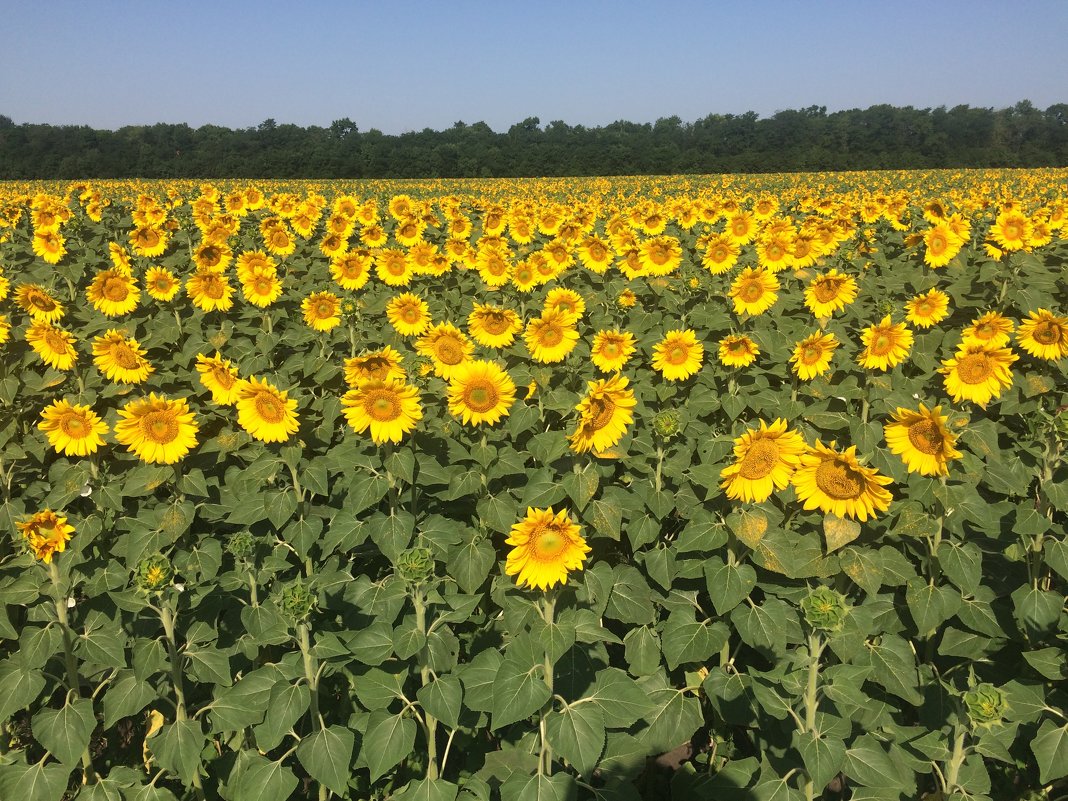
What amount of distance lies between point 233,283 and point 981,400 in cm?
754

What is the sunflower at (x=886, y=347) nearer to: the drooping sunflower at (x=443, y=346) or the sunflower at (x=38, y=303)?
the drooping sunflower at (x=443, y=346)

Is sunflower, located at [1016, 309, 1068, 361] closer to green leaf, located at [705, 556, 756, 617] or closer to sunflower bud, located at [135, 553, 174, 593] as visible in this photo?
green leaf, located at [705, 556, 756, 617]

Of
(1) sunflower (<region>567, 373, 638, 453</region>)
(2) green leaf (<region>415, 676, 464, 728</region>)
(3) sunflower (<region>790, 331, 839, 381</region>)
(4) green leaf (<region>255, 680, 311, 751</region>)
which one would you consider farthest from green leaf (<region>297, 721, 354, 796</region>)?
(3) sunflower (<region>790, 331, 839, 381</region>)

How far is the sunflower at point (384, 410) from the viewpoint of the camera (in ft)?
11.4

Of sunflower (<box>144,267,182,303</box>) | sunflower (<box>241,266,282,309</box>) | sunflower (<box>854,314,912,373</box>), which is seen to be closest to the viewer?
sunflower (<box>854,314,912,373</box>)

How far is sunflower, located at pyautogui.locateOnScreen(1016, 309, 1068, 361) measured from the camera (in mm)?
4367

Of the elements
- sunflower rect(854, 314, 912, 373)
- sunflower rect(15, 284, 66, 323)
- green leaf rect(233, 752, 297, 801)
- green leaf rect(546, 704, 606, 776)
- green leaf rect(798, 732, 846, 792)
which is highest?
sunflower rect(15, 284, 66, 323)

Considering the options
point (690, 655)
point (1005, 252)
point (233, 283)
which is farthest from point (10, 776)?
point (1005, 252)

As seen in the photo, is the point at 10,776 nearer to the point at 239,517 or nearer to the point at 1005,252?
the point at 239,517

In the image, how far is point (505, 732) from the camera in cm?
368

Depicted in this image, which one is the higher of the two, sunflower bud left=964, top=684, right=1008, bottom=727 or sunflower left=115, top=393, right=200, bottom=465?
sunflower left=115, top=393, right=200, bottom=465

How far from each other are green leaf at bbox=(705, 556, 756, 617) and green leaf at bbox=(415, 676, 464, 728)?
1.35 m

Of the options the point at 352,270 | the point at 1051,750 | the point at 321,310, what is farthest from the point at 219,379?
the point at 1051,750

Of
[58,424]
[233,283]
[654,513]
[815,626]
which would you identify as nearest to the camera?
[815,626]
